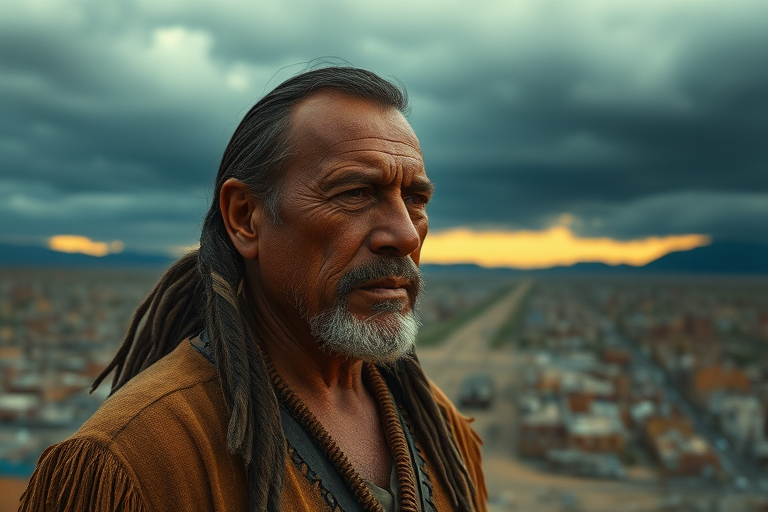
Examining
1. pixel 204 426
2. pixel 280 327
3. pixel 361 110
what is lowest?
pixel 204 426

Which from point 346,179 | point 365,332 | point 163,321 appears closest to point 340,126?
point 346,179

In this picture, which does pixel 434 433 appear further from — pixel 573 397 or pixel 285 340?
pixel 573 397

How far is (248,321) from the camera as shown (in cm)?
105

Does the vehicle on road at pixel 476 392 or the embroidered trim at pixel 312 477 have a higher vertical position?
the embroidered trim at pixel 312 477

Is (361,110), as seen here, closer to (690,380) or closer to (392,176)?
(392,176)

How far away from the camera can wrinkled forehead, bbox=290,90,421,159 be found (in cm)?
102

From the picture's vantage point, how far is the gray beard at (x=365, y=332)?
3.31ft

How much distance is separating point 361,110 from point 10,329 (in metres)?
25.4

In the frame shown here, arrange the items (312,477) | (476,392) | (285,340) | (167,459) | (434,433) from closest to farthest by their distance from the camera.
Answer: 1. (167,459)
2. (312,477)
3. (285,340)
4. (434,433)
5. (476,392)

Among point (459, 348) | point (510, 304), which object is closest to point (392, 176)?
point (459, 348)

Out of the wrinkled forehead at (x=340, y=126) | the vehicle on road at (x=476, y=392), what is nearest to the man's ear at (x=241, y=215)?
the wrinkled forehead at (x=340, y=126)

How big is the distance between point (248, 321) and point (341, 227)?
0.70 feet

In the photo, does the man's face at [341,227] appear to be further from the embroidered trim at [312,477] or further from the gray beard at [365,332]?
the embroidered trim at [312,477]

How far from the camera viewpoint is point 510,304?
43.3m
